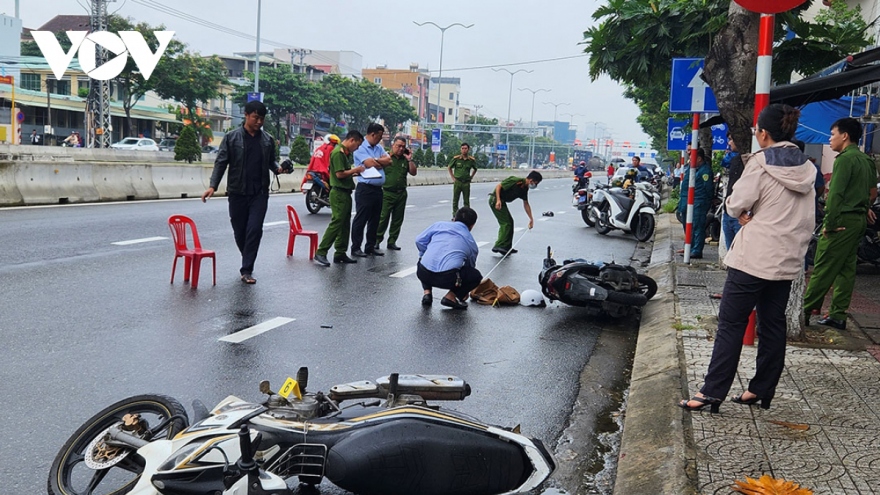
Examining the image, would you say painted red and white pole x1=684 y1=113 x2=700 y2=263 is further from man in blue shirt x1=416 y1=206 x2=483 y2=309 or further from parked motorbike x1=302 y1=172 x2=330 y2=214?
parked motorbike x1=302 y1=172 x2=330 y2=214

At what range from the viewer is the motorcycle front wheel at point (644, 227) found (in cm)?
1705

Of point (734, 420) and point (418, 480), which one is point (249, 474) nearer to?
point (418, 480)

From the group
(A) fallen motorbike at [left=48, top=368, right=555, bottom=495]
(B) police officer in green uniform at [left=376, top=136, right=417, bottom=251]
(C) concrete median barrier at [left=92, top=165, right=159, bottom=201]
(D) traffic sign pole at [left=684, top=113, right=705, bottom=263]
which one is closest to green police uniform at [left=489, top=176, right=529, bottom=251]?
(B) police officer in green uniform at [left=376, top=136, right=417, bottom=251]

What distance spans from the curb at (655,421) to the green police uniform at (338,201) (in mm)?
4408

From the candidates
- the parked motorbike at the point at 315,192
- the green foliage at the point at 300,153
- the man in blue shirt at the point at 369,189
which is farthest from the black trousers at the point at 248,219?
the green foliage at the point at 300,153

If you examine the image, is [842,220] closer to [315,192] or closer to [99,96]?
[315,192]

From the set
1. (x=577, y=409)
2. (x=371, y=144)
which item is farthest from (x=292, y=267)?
(x=577, y=409)

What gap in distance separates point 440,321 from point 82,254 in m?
4.94

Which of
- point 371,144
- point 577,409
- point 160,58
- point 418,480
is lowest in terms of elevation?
point 577,409

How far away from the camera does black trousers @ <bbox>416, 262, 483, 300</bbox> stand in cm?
846

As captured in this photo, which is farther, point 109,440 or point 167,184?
point 167,184

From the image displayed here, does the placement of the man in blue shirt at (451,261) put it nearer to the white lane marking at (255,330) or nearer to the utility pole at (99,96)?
the white lane marking at (255,330)

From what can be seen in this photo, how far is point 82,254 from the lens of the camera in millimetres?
10266

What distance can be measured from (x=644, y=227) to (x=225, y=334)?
477 inches
